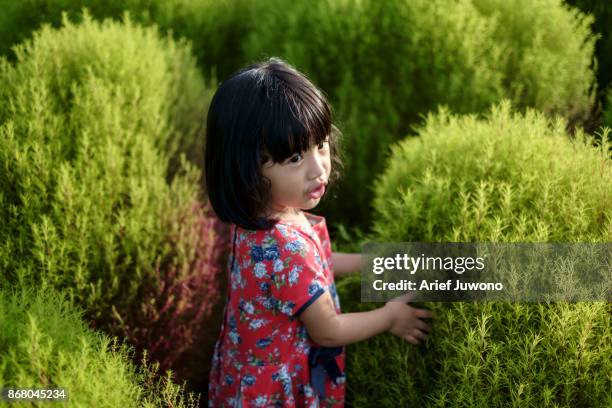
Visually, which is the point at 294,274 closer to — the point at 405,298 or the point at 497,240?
the point at 405,298

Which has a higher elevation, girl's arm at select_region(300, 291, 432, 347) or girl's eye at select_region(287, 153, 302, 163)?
girl's eye at select_region(287, 153, 302, 163)

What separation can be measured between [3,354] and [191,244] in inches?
43.2

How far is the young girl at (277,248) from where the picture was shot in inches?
86.9

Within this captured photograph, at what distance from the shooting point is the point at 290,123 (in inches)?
85.5

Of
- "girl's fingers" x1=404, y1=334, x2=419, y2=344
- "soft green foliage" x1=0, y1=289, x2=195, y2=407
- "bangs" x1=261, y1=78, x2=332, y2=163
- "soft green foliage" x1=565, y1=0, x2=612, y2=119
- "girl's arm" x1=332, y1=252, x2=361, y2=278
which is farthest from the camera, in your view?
"soft green foliage" x1=565, y1=0, x2=612, y2=119

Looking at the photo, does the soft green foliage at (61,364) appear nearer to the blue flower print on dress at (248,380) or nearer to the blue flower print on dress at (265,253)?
the blue flower print on dress at (248,380)

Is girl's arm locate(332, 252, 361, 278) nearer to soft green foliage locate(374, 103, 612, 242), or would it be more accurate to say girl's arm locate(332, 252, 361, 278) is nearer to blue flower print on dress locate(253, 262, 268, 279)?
soft green foliage locate(374, 103, 612, 242)

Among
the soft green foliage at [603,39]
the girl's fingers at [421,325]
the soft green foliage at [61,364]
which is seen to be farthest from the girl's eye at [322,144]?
the soft green foliage at [603,39]

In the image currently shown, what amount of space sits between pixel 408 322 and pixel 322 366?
1.23ft

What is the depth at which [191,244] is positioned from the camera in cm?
292

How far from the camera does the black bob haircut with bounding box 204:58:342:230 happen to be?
218cm

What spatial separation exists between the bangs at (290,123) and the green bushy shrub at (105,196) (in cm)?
82

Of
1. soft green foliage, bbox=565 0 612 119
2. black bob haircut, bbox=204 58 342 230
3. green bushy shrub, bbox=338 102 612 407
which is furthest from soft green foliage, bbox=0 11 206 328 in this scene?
soft green foliage, bbox=565 0 612 119

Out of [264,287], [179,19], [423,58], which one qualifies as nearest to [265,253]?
[264,287]
